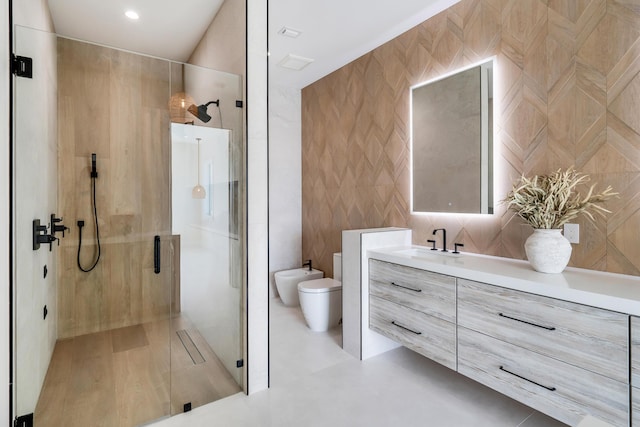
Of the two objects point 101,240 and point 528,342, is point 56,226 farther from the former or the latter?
point 528,342

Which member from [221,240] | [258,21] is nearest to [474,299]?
[221,240]

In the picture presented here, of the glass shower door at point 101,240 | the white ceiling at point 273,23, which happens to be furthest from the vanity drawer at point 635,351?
the white ceiling at point 273,23

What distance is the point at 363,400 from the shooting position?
2.04 m

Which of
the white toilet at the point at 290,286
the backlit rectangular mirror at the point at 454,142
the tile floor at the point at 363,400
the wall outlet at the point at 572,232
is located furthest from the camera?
the white toilet at the point at 290,286

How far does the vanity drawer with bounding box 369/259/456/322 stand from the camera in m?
2.02

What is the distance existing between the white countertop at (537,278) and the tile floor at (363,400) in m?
0.80

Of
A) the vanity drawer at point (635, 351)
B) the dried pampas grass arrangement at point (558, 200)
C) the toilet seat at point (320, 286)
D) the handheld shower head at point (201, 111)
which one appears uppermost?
the handheld shower head at point (201, 111)

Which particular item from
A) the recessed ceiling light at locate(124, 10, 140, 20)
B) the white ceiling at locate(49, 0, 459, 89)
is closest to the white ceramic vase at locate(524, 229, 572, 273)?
the white ceiling at locate(49, 0, 459, 89)

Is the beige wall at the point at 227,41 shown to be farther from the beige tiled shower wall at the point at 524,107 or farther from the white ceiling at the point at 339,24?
the beige tiled shower wall at the point at 524,107

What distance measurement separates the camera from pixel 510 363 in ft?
5.62

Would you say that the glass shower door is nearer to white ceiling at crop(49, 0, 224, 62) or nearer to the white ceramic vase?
white ceiling at crop(49, 0, 224, 62)

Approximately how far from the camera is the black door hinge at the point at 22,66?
1502 millimetres

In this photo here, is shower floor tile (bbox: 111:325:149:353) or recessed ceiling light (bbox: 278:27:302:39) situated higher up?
recessed ceiling light (bbox: 278:27:302:39)

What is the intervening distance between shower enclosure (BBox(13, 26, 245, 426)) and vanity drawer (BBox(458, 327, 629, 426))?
1429 mm
